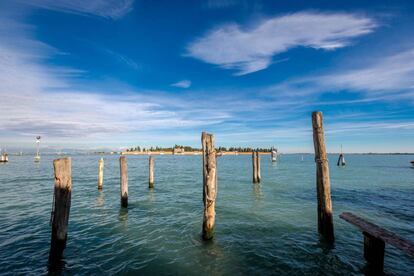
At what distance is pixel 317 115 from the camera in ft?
23.9

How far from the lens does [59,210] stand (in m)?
6.15

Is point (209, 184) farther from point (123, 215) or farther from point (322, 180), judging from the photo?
point (123, 215)

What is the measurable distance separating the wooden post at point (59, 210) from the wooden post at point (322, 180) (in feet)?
24.0

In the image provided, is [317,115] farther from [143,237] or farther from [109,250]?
[109,250]

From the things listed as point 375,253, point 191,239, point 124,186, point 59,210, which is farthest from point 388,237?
point 124,186

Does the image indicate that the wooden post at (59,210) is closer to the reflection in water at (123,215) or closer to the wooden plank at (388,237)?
the reflection in water at (123,215)

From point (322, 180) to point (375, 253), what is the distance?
2.16 m

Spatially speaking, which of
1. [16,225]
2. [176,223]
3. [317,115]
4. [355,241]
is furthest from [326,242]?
[16,225]

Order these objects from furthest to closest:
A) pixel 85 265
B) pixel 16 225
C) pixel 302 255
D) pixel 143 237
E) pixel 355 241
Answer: pixel 16 225, pixel 143 237, pixel 355 241, pixel 302 255, pixel 85 265

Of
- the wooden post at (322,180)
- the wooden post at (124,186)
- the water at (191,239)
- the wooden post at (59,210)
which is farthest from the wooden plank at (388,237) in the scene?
the wooden post at (124,186)

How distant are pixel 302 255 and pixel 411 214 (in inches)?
340

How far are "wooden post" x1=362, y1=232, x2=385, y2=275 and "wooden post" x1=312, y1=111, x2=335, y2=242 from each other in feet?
4.60

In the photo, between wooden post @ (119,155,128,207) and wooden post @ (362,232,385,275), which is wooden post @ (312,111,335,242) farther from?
wooden post @ (119,155,128,207)

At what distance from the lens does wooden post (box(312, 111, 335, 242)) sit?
7098mm
